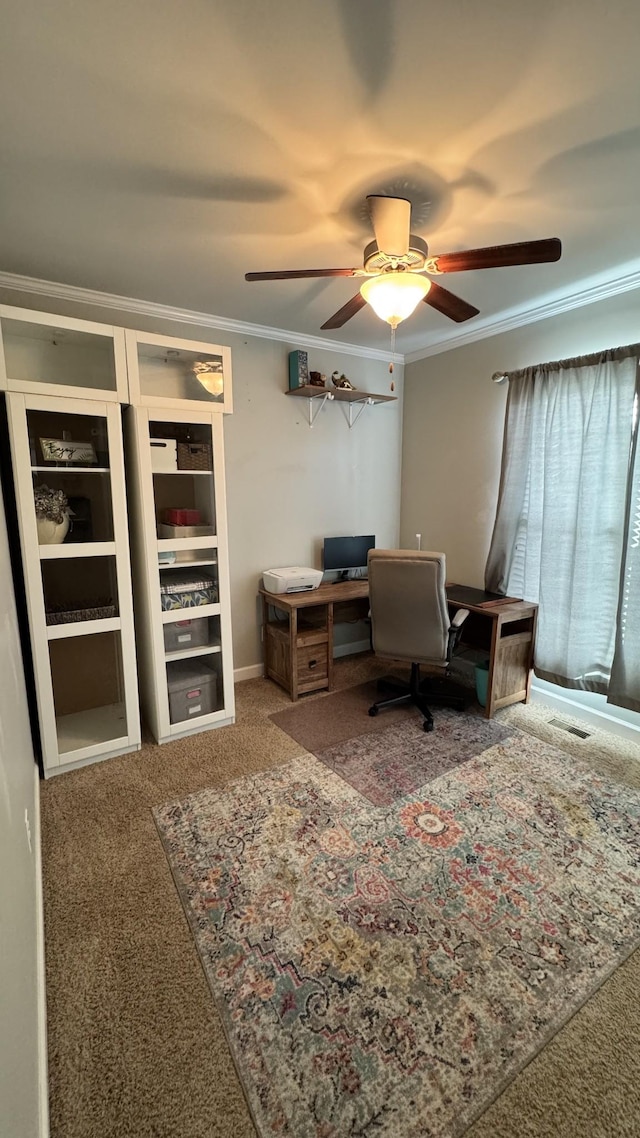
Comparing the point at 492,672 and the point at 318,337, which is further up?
the point at 318,337

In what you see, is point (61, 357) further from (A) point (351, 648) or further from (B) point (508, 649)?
(B) point (508, 649)

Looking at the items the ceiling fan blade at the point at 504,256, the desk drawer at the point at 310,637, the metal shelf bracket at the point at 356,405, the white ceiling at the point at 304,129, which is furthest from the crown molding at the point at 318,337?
the desk drawer at the point at 310,637

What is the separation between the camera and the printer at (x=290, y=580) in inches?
124

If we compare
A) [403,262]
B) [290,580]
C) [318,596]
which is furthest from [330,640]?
[403,262]

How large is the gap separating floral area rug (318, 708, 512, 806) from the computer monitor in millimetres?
1337

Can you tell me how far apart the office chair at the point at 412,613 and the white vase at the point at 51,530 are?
166 cm

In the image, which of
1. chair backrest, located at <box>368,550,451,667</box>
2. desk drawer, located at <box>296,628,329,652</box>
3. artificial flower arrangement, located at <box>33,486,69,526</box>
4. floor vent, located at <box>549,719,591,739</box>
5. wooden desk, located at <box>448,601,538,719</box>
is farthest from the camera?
desk drawer, located at <box>296,628,329,652</box>

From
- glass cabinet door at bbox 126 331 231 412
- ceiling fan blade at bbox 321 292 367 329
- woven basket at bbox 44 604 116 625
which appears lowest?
woven basket at bbox 44 604 116 625

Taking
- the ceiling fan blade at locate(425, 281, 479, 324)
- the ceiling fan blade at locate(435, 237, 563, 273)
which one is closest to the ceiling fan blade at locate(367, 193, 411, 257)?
the ceiling fan blade at locate(435, 237, 563, 273)

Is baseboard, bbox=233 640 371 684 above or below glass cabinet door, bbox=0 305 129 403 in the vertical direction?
below

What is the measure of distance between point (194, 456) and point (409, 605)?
4.99ft

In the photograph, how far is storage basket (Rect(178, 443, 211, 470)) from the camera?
8.30 feet

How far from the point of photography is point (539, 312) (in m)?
2.83

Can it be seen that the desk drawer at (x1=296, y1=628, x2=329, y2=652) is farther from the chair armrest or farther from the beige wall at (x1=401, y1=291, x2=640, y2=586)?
the beige wall at (x1=401, y1=291, x2=640, y2=586)
